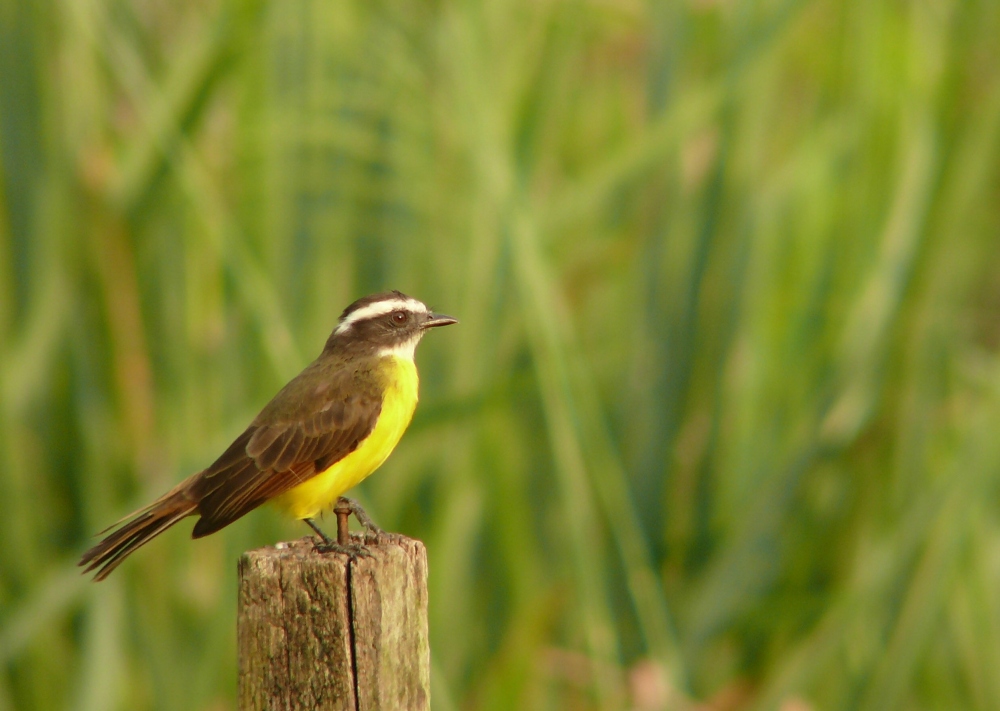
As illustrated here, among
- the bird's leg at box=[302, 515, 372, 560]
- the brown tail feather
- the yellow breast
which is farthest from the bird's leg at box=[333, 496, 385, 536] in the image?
the brown tail feather

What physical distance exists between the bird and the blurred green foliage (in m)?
0.35

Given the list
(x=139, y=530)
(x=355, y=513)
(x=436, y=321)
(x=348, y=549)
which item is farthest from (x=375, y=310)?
(x=348, y=549)

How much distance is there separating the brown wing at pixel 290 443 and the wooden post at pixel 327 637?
0.78 m

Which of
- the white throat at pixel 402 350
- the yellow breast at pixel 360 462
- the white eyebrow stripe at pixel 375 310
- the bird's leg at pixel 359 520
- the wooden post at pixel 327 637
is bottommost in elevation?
the wooden post at pixel 327 637

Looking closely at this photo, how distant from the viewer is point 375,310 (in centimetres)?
400

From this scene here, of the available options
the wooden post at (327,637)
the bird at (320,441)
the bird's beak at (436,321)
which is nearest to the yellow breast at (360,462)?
the bird at (320,441)

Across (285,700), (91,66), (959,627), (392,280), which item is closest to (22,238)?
(91,66)

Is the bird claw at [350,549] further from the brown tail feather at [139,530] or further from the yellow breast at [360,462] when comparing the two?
the yellow breast at [360,462]

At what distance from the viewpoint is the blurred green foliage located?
15.0 feet

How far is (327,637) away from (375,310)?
1684 millimetres

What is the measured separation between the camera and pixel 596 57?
24.2 ft

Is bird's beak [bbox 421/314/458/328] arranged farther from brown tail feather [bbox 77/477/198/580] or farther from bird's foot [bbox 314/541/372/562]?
bird's foot [bbox 314/541/372/562]

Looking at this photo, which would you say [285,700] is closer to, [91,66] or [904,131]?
[91,66]

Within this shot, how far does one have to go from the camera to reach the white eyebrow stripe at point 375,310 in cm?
399
